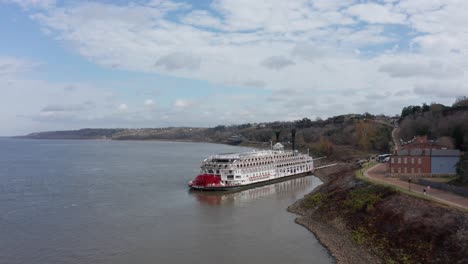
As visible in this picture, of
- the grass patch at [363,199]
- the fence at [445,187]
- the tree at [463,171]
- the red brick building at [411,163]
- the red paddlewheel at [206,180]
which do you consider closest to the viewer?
the fence at [445,187]

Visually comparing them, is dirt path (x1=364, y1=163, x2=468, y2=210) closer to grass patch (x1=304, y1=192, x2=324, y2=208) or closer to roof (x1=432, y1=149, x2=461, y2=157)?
roof (x1=432, y1=149, x2=461, y2=157)

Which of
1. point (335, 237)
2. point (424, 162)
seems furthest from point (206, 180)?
point (424, 162)

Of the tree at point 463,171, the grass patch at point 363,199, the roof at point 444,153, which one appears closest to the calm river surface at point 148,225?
the grass patch at point 363,199

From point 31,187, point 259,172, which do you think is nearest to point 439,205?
point 259,172

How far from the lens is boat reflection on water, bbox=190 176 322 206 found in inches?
2087

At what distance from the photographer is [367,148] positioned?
10669cm

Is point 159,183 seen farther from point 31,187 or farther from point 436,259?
point 436,259

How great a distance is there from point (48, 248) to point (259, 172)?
3953 cm

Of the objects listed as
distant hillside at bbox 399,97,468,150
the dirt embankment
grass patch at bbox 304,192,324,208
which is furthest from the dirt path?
distant hillside at bbox 399,97,468,150

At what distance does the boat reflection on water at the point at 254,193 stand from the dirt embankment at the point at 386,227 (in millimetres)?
10681

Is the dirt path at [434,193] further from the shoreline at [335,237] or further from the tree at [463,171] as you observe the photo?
the shoreline at [335,237]

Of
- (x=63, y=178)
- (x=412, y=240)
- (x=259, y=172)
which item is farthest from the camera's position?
(x=63, y=178)

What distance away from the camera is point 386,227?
110 feet

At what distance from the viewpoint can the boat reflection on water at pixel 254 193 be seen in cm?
5300
